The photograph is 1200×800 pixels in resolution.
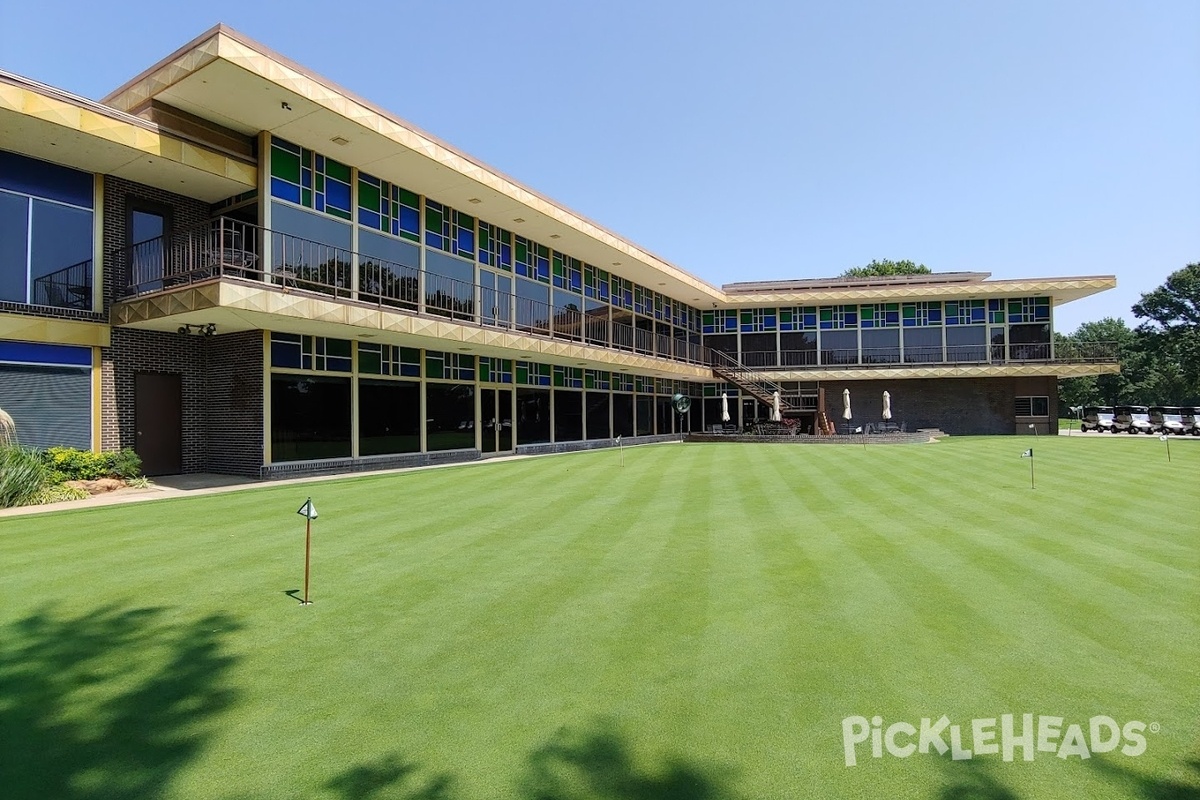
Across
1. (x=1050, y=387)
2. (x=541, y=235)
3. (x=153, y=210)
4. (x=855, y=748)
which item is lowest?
(x=855, y=748)

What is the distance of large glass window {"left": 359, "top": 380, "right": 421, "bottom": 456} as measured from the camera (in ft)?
56.3

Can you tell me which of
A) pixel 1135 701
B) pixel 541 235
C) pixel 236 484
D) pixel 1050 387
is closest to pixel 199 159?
pixel 236 484

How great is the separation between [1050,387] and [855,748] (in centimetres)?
4052

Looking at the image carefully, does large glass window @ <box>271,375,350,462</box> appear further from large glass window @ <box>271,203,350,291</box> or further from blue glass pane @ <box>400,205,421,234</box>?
blue glass pane @ <box>400,205,421,234</box>

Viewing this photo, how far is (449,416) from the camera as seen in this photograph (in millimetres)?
20250

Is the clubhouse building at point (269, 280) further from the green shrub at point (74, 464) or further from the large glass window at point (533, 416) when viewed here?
the green shrub at point (74, 464)

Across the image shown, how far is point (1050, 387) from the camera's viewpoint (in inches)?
1385

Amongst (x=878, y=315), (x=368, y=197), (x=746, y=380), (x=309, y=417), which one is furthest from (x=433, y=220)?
(x=878, y=315)

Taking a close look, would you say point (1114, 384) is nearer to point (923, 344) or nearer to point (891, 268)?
point (891, 268)

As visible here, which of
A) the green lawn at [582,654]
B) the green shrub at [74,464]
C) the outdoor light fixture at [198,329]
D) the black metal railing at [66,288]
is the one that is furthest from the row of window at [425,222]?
the green lawn at [582,654]

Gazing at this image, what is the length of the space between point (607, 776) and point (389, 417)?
16280 millimetres

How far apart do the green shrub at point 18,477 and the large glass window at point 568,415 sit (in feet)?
55.4

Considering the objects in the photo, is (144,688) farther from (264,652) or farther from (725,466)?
(725,466)

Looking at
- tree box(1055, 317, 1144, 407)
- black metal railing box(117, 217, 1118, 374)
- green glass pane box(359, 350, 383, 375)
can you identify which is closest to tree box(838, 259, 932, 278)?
tree box(1055, 317, 1144, 407)
